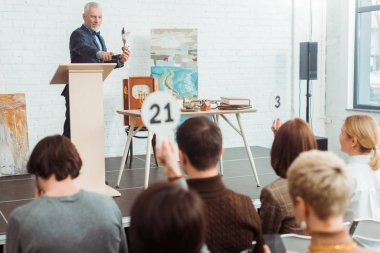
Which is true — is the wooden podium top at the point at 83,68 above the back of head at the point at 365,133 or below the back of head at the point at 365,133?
above

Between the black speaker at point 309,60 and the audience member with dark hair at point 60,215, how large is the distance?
222 inches

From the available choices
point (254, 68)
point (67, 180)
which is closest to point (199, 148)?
point (67, 180)

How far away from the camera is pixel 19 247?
199 cm

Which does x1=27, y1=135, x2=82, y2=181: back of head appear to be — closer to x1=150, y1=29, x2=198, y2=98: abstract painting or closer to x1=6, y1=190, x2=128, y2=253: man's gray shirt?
x1=6, y1=190, x2=128, y2=253: man's gray shirt

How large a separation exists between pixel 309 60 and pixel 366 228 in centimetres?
542

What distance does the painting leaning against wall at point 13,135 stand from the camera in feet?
17.3

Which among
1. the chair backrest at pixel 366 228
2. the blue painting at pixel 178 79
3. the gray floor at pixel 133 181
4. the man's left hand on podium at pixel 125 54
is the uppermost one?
the man's left hand on podium at pixel 125 54

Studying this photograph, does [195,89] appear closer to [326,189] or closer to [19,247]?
[19,247]

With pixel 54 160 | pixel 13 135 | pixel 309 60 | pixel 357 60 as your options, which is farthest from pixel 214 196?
pixel 357 60

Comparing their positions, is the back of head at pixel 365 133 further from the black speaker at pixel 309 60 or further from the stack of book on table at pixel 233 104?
the black speaker at pixel 309 60

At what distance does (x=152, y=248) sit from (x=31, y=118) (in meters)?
5.08

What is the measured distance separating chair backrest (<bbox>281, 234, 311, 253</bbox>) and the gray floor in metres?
1.96

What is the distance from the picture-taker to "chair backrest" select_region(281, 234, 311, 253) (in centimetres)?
183

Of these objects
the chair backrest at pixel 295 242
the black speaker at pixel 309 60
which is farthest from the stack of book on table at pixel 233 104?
the black speaker at pixel 309 60
